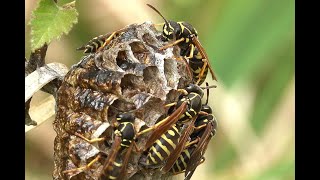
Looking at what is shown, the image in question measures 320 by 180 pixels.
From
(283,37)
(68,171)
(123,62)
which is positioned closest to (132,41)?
(123,62)

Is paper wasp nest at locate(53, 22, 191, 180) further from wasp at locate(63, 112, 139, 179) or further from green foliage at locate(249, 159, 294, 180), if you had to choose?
green foliage at locate(249, 159, 294, 180)

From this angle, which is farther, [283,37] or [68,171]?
[283,37]

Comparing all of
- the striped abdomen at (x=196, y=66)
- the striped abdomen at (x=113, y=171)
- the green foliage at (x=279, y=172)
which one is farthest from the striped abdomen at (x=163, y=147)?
the green foliage at (x=279, y=172)

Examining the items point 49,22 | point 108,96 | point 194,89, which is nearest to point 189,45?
point 194,89

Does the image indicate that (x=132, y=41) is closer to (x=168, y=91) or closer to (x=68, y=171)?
(x=168, y=91)

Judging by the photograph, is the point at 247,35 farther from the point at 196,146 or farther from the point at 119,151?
the point at 119,151

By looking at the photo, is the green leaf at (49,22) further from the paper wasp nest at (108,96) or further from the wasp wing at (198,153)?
the wasp wing at (198,153)
